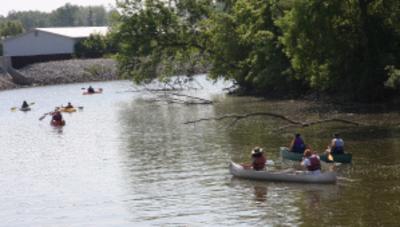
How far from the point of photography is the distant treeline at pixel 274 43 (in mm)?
48188

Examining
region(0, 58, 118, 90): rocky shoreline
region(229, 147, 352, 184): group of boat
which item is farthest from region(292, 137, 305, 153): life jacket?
region(0, 58, 118, 90): rocky shoreline

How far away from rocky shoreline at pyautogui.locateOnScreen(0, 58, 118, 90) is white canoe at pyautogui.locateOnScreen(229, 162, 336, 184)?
75191 millimetres

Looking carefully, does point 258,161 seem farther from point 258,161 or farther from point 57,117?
point 57,117

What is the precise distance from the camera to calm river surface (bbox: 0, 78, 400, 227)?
25.0m

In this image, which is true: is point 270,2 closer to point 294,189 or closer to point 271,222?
point 294,189

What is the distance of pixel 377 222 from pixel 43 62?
322ft

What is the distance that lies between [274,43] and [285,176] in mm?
31760

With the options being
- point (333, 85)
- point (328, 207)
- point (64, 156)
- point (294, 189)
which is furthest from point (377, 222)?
point (333, 85)

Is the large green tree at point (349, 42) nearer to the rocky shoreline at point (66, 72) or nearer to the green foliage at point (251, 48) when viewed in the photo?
the green foliage at point (251, 48)

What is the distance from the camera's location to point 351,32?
1935 inches

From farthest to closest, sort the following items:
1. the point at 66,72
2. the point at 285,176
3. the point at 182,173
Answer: the point at 66,72 → the point at 182,173 → the point at 285,176

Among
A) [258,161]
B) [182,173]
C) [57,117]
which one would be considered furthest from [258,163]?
[57,117]

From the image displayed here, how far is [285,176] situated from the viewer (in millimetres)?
29250

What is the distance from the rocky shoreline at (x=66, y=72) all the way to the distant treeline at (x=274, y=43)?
130ft
